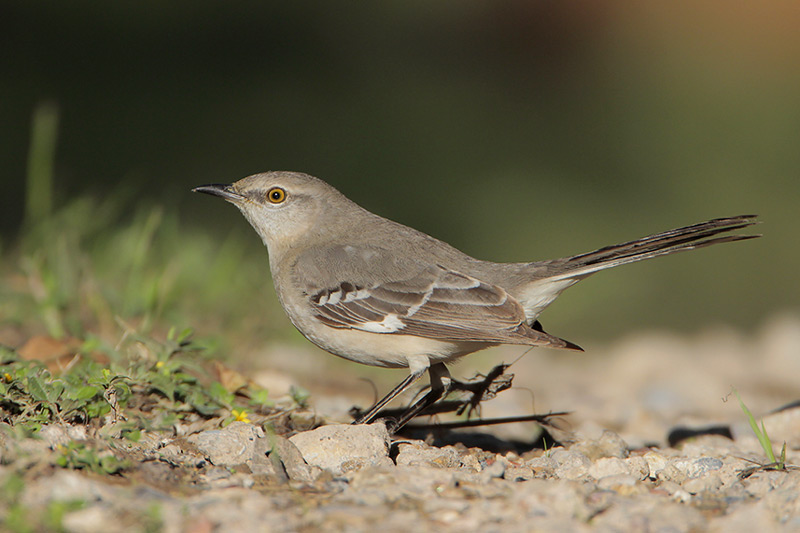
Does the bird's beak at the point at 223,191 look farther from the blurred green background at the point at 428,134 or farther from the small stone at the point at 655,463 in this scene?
the small stone at the point at 655,463

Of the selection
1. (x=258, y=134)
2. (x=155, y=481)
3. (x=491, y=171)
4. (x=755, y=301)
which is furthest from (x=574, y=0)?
(x=155, y=481)

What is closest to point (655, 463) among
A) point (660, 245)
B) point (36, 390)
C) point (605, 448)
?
point (605, 448)

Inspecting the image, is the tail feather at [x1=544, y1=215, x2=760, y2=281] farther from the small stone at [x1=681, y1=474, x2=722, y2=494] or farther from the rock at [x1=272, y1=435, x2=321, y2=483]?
the rock at [x1=272, y1=435, x2=321, y2=483]

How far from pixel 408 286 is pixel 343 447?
128 cm

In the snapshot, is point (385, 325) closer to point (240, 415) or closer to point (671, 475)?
point (240, 415)

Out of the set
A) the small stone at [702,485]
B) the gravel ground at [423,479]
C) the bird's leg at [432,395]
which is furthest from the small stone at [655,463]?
the bird's leg at [432,395]

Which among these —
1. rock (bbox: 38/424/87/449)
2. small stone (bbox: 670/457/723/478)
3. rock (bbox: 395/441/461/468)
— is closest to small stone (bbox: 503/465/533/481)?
rock (bbox: 395/441/461/468)

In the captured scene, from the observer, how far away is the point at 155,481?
3.33 meters

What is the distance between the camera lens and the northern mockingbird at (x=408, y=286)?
4602mm

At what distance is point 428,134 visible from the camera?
1384 cm

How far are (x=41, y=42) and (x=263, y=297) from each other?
9.06 m

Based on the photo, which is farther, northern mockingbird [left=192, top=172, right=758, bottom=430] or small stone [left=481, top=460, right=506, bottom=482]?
northern mockingbird [left=192, top=172, right=758, bottom=430]

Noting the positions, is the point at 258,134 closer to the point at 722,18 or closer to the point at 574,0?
the point at 574,0

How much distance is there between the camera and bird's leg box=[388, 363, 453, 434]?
15.3ft
